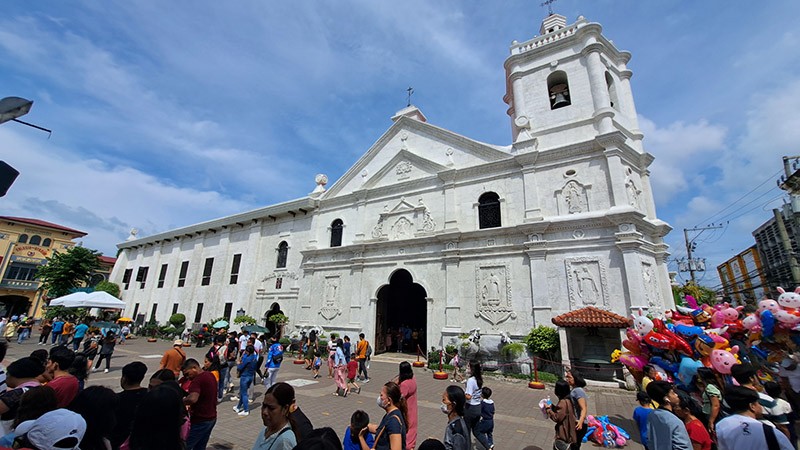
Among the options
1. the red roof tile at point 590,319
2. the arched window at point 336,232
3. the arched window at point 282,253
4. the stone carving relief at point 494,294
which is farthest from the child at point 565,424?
the arched window at point 282,253

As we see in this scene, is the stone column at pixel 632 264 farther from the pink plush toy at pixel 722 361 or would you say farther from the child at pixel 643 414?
the child at pixel 643 414

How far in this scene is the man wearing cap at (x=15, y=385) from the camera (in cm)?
304

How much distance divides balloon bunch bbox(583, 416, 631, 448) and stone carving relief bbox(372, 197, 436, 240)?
1168cm

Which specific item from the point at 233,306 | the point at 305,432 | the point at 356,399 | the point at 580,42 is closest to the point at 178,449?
the point at 305,432

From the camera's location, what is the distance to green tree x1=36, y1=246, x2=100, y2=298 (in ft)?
85.2

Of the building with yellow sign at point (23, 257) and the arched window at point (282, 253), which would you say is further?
the building with yellow sign at point (23, 257)

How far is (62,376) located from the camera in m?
3.66

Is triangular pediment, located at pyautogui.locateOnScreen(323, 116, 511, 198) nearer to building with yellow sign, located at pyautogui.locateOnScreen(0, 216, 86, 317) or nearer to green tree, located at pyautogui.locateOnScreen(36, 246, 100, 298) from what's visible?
green tree, located at pyautogui.locateOnScreen(36, 246, 100, 298)

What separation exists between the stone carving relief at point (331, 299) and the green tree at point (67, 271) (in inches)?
878

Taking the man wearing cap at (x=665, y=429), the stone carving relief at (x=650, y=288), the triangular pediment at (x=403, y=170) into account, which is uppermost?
the triangular pediment at (x=403, y=170)

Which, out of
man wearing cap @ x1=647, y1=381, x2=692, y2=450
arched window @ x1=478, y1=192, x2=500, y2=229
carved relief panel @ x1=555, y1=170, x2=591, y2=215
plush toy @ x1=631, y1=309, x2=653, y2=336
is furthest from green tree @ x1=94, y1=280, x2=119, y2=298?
man wearing cap @ x1=647, y1=381, x2=692, y2=450

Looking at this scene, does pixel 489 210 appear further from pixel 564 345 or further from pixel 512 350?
pixel 564 345

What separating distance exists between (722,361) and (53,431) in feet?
28.1

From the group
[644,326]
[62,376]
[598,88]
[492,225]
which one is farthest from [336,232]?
[62,376]
